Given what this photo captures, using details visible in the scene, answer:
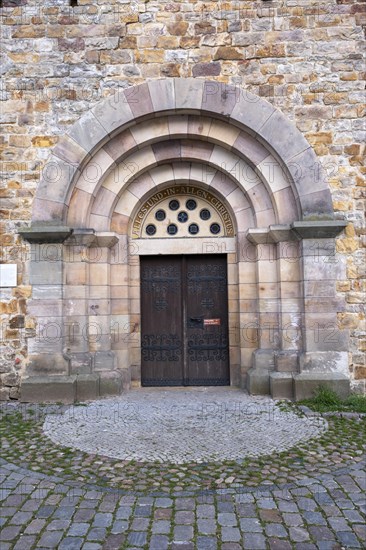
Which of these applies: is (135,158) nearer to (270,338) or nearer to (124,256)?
(124,256)

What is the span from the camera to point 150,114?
620 centimetres

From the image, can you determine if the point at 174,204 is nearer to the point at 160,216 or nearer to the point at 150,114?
the point at 160,216

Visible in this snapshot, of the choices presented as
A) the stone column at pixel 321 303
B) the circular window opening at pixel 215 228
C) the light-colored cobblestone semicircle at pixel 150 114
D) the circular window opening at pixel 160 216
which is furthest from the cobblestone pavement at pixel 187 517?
the circular window opening at pixel 160 216

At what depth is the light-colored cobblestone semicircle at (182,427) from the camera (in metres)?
4.18

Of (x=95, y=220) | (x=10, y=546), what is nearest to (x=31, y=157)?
(x=95, y=220)

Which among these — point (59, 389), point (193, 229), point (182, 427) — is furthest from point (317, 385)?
point (59, 389)

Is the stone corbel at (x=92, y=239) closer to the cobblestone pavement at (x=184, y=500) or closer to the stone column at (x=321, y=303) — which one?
the stone column at (x=321, y=303)

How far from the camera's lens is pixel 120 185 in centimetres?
651

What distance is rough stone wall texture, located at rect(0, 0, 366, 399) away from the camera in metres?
6.12

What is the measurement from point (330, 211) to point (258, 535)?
436 centimetres

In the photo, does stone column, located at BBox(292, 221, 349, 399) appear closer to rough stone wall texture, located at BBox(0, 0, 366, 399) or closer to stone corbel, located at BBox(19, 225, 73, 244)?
rough stone wall texture, located at BBox(0, 0, 366, 399)

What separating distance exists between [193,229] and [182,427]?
3.12m

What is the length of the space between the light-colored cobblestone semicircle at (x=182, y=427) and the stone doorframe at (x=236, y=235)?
1.92 ft

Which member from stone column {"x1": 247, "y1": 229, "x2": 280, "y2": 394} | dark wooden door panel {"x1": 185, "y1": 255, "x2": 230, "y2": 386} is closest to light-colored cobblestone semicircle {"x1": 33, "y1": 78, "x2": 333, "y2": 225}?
stone column {"x1": 247, "y1": 229, "x2": 280, "y2": 394}
